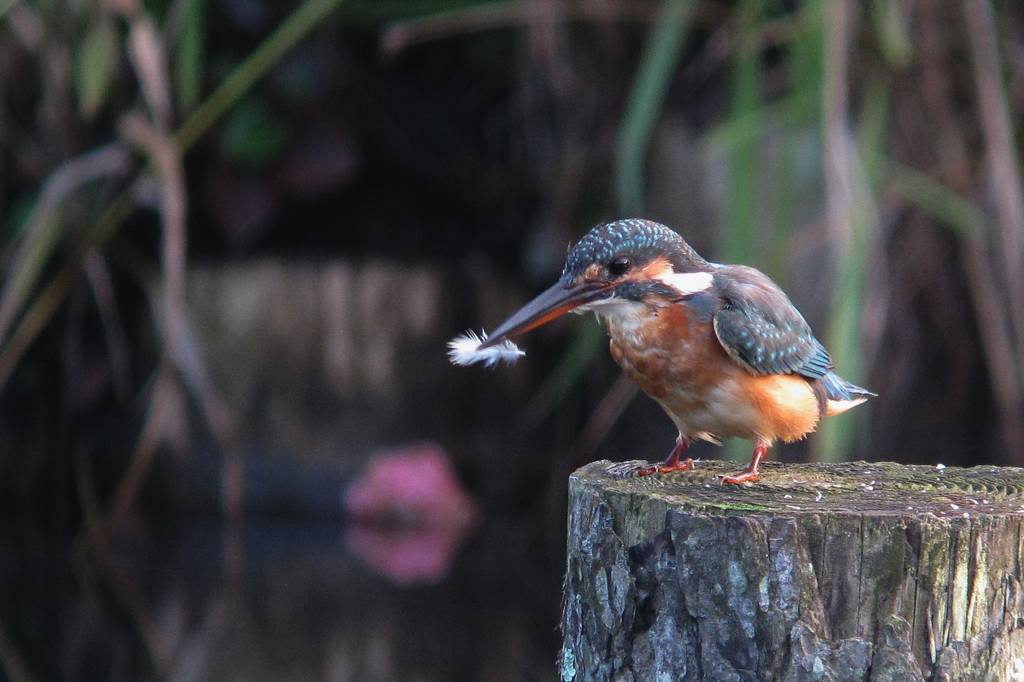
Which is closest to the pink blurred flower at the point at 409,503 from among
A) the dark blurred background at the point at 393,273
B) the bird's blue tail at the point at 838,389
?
the dark blurred background at the point at 393,273

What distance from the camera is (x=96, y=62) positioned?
13.7 ft

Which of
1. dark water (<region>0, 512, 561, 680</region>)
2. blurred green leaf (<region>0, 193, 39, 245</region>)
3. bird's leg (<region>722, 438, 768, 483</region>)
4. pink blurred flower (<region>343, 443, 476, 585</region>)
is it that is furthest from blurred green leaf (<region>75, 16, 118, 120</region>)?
bird's leg (<region>722, 438, 768, 483</region>)

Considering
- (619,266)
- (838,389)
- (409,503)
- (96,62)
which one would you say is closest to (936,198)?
(838,389)

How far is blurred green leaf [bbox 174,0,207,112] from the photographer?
4172mm

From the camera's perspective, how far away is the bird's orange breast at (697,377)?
2.13m

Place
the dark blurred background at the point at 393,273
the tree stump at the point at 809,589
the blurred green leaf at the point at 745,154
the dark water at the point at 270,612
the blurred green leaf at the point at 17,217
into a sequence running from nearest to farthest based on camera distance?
the tree stump at the point at 809,589 → the blurred green leaf at the point at 745,154 → the dark water at the point at 270,612 → the dark blurred background at the point at 393,273 → the blurred green leaf at the point at 17,217

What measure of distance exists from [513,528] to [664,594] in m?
3.09

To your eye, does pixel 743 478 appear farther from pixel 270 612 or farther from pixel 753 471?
pixel 270 612

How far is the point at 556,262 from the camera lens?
4730mm

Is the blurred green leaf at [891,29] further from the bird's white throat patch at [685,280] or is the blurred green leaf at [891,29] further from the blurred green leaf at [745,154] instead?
the bird's white throat patch at [685,280]

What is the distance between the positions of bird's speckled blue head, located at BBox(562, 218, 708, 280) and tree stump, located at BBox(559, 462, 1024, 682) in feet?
1.48

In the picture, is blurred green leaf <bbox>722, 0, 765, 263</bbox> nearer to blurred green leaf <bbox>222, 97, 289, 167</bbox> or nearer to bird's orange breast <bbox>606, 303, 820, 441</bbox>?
bird's orange breast <bbox>606, 303, 820, 441</bbox>

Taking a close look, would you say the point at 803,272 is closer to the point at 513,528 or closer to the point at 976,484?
the point at 513,528

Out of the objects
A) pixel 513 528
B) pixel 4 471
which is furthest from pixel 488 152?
pixel 4 471
